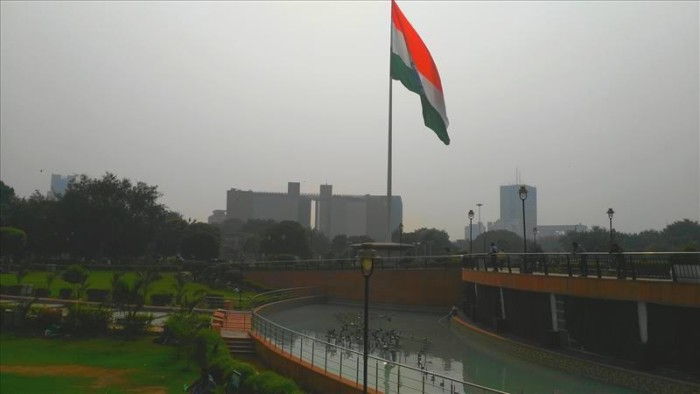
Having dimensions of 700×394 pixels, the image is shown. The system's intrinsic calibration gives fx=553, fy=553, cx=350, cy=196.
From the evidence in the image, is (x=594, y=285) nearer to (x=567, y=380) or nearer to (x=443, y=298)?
(x=567, y=380)

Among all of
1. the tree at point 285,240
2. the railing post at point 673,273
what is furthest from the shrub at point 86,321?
the tree at point 285,240

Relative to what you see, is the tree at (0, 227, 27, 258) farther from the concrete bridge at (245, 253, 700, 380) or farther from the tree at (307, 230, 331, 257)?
the tree at (307, 230, 331, 257)

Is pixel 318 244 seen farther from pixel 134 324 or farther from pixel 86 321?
pixel 134 324

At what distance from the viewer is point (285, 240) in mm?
85312

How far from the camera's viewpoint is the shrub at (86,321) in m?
23.8

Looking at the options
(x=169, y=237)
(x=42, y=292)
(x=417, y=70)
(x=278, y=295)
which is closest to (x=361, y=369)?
(x=417, y=70)

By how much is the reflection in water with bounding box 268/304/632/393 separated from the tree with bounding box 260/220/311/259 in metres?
52.6

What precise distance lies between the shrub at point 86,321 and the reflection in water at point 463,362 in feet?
29.1

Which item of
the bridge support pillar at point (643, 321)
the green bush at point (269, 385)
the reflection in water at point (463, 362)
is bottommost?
the reflection in water at point (463, 362)

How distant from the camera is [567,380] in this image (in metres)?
14.8

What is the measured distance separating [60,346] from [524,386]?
17.7 metres

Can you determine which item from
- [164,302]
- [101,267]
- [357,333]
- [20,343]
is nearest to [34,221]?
[101,267]

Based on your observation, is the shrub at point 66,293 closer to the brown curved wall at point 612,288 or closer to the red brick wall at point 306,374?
the red brick wall at point 306,374

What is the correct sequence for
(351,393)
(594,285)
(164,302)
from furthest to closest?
(164,302)
(594,285)
(351,393)
